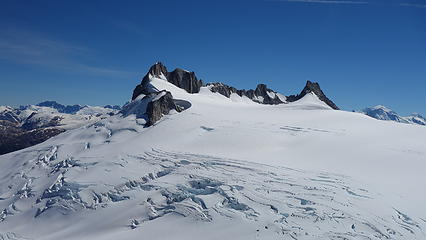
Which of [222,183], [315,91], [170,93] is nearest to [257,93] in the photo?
[315,91]

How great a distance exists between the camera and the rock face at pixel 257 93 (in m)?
87.9

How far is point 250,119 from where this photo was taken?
43406 millimetres

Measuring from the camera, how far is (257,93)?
101m

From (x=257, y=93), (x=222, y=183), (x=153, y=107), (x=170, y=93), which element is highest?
(x=257, y=93)

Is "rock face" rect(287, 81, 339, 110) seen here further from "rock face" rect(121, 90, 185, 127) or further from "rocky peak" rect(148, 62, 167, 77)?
"rock face" rect(121, 90, 185, 127)

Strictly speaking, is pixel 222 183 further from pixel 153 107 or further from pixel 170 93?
pixel 170 93

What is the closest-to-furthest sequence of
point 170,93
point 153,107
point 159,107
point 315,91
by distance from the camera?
point 153,107
point 159,107
point 170,93
point 315,91

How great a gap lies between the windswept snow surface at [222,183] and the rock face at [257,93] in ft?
153

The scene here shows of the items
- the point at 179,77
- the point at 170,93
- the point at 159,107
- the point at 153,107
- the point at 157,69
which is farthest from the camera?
the point at 179,77

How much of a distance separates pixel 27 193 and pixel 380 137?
3428 cm

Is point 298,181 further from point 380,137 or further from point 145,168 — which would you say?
point 380,137

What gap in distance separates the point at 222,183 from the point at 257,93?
77.9 m

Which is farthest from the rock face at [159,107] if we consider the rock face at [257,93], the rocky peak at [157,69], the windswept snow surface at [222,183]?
the rock face at [257,93]

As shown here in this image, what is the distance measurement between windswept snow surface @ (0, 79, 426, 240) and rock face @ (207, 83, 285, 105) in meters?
46.6
